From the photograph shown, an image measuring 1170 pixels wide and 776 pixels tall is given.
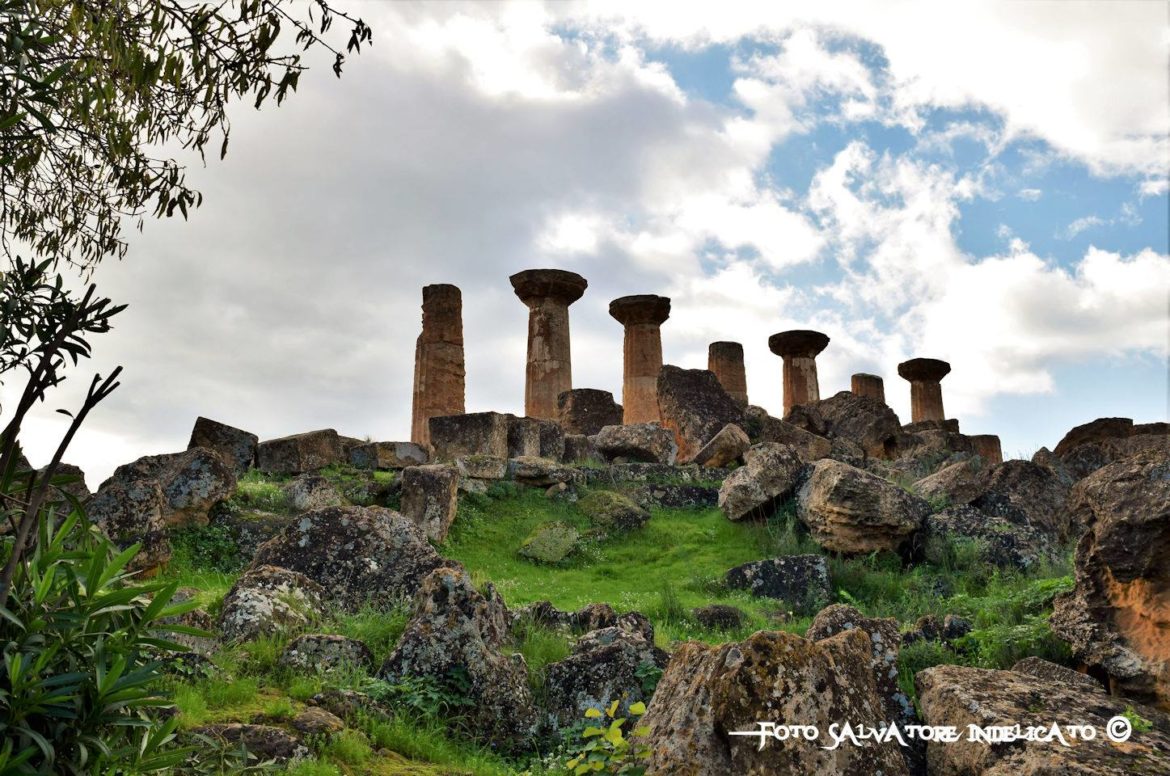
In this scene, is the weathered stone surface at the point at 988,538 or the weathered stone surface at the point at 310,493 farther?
the weathered stone surface at the point at 310,493

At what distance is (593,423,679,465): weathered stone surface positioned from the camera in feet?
60.3

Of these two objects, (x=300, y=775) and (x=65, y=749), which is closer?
(x=65, y=749)

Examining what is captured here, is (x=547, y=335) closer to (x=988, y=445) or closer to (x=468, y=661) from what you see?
(x=988, y=445)

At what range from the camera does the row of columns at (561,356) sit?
23438mm

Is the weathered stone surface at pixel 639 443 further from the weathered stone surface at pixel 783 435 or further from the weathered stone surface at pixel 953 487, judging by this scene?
the weathered stone surface at pixel 953 487

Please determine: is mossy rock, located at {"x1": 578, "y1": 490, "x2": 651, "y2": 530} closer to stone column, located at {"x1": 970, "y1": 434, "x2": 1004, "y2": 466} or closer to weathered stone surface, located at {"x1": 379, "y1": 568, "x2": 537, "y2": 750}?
weathered stone surface, located at {"x1": 379, "y1": 568, "x2": 537, "y2": 750}

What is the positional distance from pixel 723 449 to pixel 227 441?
8.54m

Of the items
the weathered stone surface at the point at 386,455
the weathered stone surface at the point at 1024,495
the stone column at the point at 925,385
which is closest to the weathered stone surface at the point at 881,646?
the weathered stone surface at the point at 1024,495

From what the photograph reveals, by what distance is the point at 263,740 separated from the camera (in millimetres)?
5234

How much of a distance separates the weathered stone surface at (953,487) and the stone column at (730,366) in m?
14.3

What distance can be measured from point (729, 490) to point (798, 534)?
1270 millimetres

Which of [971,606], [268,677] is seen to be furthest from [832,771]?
[971,606]

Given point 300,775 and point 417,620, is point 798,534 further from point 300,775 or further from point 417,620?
point 300,775

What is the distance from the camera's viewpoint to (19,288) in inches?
173
